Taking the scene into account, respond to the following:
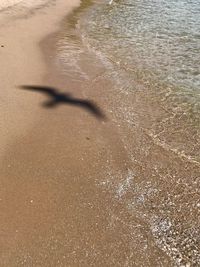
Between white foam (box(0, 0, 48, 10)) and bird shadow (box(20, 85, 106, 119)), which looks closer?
bird shadow (box(20, 85, 106, 119))

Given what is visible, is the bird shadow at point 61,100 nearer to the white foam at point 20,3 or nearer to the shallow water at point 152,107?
the shallow water at point 152,107

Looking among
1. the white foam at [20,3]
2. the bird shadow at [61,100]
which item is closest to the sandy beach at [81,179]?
the bird shadow at [61,100]

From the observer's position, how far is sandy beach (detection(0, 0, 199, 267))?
4328 millimetres

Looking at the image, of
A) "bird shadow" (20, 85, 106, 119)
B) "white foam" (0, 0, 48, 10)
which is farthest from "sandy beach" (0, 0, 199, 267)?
"white foam" (0, 0, 48, 10)

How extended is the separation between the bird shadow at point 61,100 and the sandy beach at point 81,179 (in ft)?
0.06

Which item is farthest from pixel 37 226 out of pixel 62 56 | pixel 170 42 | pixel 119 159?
pixel 170 42

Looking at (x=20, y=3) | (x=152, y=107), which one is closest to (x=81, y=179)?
(x=152, y=107)

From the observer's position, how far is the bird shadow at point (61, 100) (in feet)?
23.2

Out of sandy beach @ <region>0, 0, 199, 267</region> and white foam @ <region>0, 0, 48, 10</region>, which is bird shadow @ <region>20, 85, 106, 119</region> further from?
white foam @ <region>0, 0, 48, 10</region>

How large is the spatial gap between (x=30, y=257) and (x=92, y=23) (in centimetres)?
971

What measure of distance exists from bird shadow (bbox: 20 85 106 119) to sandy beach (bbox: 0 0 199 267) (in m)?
0.02

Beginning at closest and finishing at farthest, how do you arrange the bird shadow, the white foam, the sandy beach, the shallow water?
the sandy beach
the shallow water
the bird shadow
the white foam

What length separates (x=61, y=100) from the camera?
730 centimetres

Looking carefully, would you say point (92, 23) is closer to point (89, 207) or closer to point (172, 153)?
point (172, 153)
